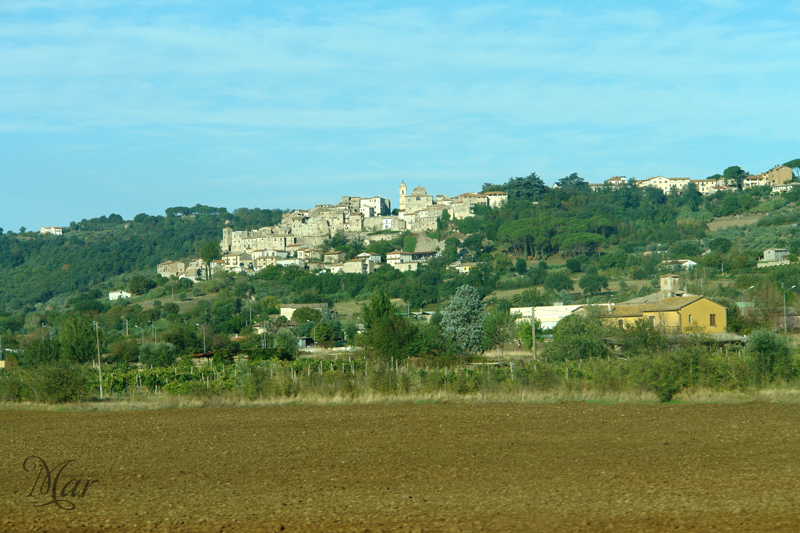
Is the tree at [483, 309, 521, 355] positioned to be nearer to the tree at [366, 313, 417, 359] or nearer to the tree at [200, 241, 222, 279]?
the tree at [366, 313, 417, 359]

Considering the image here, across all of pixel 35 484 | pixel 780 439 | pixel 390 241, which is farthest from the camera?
pixel 390 241

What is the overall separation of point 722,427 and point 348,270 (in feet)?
306

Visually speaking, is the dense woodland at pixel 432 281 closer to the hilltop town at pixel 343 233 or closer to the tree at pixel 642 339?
the tree at pixel 642 339

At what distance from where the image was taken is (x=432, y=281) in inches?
3548

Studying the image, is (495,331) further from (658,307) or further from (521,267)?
(521,267)

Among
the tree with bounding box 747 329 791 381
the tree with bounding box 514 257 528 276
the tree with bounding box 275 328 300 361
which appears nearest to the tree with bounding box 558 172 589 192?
the tree with bounding box 514 257 528 276

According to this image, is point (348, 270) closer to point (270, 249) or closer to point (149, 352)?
point (270, 249)

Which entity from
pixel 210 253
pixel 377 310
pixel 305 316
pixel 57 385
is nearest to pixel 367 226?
pixel 210 253

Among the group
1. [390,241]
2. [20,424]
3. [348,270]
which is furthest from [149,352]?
[390,241]

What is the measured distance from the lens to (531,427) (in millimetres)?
14391

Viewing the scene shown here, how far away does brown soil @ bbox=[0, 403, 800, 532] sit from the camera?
7934 millimetres

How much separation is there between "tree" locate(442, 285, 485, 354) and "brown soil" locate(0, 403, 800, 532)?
58.8ft

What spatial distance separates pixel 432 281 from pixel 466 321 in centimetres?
5426

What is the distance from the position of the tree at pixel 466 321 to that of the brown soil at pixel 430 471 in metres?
17.9
